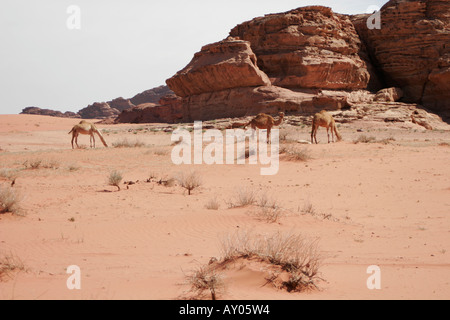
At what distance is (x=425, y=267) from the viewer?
543 cm

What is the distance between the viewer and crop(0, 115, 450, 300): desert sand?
463 cm

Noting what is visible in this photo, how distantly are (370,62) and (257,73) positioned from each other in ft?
46.8

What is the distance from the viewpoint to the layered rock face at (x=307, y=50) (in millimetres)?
37281

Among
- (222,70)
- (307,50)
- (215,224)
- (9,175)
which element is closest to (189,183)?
(215,224)

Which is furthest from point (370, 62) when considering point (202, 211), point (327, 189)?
point (202, 211)

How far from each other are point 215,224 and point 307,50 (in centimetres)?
3237

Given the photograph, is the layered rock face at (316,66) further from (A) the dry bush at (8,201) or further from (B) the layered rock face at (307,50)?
(A) the dry bush at (8,201)

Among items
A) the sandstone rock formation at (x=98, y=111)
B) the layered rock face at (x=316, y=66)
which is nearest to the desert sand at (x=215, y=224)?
the layered rock face at (x=316, y=66)

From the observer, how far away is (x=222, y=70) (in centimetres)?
3700

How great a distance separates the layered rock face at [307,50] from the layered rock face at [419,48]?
127 inches

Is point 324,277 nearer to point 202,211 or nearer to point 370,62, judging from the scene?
point 202,211

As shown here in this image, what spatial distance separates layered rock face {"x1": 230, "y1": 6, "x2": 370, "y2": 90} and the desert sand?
67.1 ft

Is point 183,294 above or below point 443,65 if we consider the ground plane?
below

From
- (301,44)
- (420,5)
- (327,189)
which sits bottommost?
(327,189)
